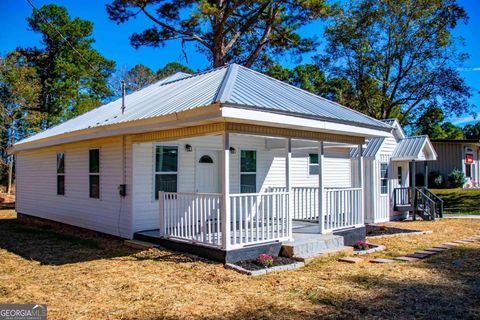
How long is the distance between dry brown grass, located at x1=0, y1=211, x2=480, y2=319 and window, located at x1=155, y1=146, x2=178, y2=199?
1.81m

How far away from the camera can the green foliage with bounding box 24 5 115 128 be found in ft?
99.4

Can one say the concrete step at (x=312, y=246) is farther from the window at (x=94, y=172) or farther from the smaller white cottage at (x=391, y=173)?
the smaller white cottage at (x=391, y=173)

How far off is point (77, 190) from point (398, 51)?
61.5 feet

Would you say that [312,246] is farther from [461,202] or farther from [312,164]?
[461,202]

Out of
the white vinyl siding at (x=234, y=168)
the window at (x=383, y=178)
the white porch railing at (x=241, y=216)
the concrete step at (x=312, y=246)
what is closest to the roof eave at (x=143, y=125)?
the white vinyl siding at (x=234, y=168)

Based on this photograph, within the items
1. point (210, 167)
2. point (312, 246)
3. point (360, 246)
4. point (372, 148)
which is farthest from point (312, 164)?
point (312, 246)

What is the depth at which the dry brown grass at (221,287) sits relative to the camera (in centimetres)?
513

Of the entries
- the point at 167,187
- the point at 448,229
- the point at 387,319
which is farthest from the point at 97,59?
the point at 387,319

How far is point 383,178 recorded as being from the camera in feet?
50.5

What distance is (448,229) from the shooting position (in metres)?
12.9

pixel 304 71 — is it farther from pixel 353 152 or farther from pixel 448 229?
pixel 448 229

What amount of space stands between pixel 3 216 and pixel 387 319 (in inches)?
690

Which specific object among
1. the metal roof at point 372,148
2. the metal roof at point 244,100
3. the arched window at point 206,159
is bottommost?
the arched window at point 206,159

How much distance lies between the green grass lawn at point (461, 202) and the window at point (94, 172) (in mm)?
15234
